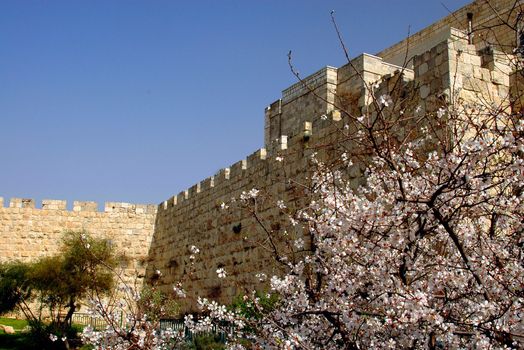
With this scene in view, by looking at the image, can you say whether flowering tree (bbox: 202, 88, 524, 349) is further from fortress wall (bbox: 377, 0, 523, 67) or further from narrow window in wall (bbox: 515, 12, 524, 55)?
fortress wall (bbox: 377, 0, 523, 67)

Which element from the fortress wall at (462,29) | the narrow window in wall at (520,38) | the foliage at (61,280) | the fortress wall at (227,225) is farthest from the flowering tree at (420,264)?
the fortress wall at (462,29)

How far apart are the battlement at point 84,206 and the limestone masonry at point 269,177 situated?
0.03 metres

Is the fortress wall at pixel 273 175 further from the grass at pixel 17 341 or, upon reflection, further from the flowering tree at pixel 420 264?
the grass at pixel 17 341

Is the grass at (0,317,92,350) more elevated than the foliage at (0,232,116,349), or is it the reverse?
the foliage at (0,232,116,349)

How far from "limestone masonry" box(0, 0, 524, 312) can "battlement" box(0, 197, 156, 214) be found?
0.09 feet

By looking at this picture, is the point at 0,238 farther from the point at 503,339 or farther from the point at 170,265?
the point at 503,339

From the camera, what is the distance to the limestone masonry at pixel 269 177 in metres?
6.63

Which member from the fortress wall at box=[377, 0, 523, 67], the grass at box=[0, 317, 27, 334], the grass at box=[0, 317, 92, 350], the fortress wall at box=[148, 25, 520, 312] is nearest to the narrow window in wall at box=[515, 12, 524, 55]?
the fortress wall at box=[148, 25, 520, 312]

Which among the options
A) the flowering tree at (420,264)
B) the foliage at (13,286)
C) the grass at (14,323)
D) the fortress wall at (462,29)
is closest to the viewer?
the flowering tree at (420,264)

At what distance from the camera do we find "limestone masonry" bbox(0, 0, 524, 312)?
6.63 metres

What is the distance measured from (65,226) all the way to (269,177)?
8.43m

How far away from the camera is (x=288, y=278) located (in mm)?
4309

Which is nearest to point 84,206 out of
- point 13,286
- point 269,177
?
point 13,286

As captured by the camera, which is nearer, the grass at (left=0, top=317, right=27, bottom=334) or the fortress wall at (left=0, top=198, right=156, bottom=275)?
the grass at (left=0, top=317, right=27, bottom=334)
